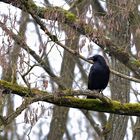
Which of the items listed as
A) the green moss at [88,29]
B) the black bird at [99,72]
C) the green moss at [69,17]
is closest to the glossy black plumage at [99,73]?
the black bird at [99,72]

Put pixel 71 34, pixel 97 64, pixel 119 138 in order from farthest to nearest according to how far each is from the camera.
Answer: pixel 119 138 < pixel 97 64 < pixel 71 34

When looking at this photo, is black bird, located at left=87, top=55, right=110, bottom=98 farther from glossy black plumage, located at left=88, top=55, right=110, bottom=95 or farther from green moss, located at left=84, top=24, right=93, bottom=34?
green moss, located at left=84, top=24, right=93, bottom=34

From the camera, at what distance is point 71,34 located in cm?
720

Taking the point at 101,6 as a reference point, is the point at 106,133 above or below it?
below

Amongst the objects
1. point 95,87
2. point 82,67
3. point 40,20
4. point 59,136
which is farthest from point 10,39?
point 82,67

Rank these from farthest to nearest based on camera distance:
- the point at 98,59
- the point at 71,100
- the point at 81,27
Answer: the point at 98,59, the point at 81,27, the point at 71,100

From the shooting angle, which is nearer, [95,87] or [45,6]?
[45,6]

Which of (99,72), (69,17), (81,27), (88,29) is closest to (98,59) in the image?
(99,72)

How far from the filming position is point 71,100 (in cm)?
698

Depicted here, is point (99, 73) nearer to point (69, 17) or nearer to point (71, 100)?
point (69, 17)

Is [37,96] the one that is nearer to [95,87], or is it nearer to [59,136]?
[95,87]

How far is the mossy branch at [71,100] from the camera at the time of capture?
6.37m

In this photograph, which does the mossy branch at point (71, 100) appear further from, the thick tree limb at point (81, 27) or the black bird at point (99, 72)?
the black bird at point (99, 72)

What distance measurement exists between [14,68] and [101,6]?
19.1 ft
